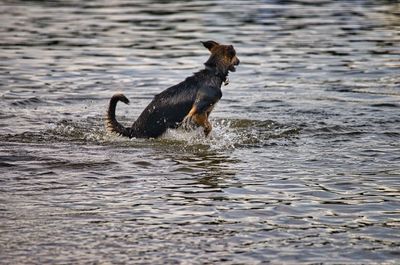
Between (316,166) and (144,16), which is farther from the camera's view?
(144,16)

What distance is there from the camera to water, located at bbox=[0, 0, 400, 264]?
7281 mm

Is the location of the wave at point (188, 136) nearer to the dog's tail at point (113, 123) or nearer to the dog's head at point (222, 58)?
the dog's tail at point (113, 123)

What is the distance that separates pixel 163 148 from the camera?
10891 mm

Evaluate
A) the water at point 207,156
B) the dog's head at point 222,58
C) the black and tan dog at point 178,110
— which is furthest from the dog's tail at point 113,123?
the dog's head at point 222,58

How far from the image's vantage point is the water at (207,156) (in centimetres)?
728

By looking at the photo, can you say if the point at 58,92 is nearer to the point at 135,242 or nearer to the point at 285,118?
the point at 285,118

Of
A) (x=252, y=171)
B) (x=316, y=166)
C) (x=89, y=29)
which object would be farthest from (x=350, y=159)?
(x=89, y=29)

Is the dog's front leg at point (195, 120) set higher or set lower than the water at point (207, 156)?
higher

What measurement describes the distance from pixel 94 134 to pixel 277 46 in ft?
28.3

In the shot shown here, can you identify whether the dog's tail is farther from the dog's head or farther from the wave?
the dog's head

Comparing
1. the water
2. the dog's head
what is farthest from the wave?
the dog's head

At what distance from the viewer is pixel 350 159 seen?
10172 millimetres

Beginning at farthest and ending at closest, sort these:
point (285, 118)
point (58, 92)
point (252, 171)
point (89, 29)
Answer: point (89, 29)
point (58, 92)
point (285, 118)
point (252, 171)

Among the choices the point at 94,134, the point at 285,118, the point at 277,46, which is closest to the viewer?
the point at 94,134
